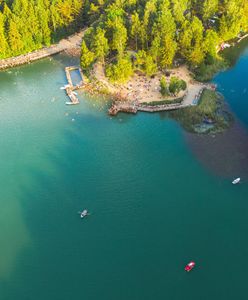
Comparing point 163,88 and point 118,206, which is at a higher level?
point 163,88

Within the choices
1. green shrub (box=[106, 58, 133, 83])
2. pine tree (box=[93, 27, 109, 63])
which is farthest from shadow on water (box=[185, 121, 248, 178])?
pine tree (box=[93, 27, 109, 63])

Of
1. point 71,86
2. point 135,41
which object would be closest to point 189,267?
point 71,86

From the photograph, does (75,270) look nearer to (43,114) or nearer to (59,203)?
(59,203)

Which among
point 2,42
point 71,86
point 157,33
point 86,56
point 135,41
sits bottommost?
point 71,86

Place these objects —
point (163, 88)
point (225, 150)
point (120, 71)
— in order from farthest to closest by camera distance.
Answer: point (120, 71) < point (163, 88) < point (225, 150)

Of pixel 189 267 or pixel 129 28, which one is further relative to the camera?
pixel 129 28

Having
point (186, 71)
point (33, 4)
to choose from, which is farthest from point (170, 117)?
point (33, 4)

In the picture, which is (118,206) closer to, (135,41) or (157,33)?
(157,33)

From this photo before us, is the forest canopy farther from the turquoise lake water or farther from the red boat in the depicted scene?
A: the red boat
